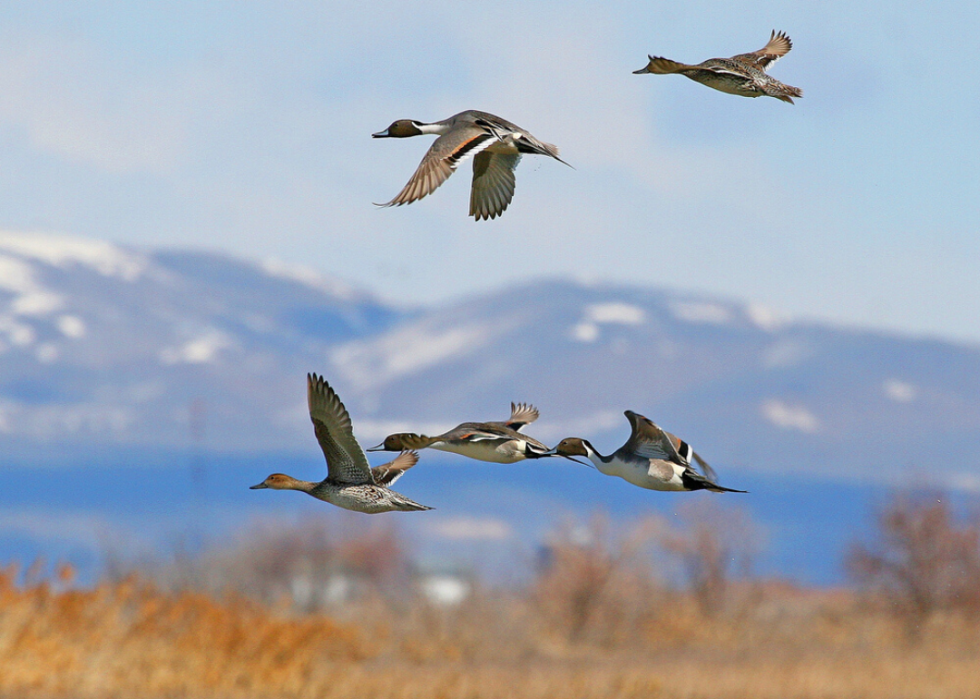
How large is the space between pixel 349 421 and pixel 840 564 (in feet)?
128

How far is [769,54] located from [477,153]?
1776 mm

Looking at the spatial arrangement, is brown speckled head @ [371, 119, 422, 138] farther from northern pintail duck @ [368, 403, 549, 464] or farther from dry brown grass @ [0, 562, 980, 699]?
dry brown grass @ [0, 562, 980, 699]

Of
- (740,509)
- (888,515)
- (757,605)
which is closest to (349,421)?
(888,515)

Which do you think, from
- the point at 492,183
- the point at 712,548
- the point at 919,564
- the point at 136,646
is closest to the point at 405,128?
the point at 492,183

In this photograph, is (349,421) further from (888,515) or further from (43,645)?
(888,515)

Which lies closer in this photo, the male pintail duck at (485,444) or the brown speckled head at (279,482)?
the male pintail duck at (485,444)

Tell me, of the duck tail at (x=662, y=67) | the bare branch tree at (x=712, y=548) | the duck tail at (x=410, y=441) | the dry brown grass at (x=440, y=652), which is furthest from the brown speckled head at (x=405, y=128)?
the bare branch tree at (x=712, y=548)

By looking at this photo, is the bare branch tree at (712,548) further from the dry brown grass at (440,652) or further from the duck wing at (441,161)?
the duck wing at (441,161)

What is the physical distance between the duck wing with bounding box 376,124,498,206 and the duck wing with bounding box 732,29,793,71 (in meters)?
1.27

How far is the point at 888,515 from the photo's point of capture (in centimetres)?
4253

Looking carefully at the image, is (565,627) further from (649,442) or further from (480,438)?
(480,438)

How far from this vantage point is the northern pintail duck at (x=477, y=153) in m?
5.84

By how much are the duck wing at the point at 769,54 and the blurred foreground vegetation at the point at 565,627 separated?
552 inches

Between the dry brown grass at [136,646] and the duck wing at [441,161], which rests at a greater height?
the duck wing at [441,161]
